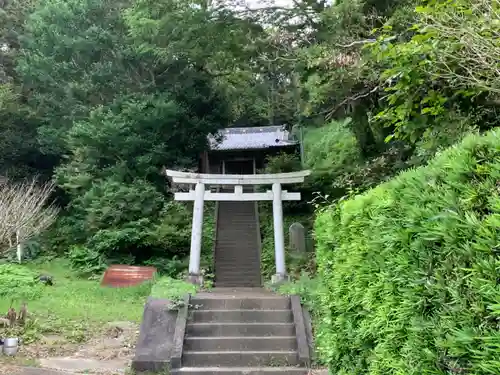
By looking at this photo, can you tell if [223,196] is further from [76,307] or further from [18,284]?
[18,284]

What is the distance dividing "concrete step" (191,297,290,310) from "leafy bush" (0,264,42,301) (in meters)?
4.58

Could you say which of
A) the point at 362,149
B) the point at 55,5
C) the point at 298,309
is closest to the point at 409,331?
the point at 298,309

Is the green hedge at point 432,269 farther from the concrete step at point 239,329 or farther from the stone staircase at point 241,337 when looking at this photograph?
the concrete step at point 239,329

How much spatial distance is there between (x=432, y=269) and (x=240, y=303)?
6923mm

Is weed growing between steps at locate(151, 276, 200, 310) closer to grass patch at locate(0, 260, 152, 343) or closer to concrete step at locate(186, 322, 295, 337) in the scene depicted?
concrete step at locate(186, 322, 295, 337)

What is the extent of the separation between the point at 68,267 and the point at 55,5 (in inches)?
374

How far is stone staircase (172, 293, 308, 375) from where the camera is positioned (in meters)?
7.05

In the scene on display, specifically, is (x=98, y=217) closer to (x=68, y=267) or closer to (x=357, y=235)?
(x=68, y=267)

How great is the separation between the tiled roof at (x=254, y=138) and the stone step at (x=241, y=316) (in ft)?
48.7

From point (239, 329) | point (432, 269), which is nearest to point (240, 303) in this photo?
point (239, 329)

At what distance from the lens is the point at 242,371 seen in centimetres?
688

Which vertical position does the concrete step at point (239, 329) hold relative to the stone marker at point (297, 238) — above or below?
below

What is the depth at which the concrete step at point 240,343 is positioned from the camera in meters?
7.54

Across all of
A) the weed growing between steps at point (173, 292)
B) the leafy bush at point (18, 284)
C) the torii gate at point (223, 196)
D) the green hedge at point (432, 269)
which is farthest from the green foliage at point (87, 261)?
the green hedge at point (432, 269)
